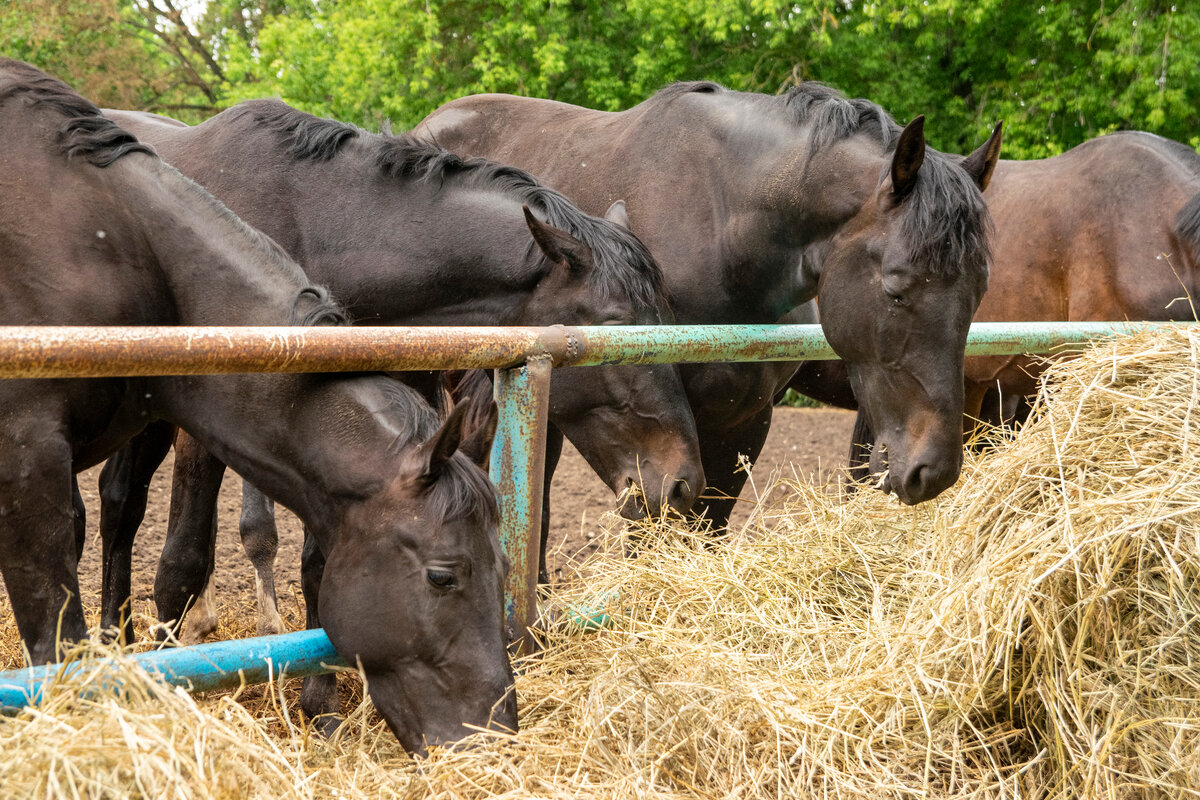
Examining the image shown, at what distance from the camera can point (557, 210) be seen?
349 centimetres

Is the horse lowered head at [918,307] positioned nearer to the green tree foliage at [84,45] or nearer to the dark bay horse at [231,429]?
the dark bay horse at [231,429]

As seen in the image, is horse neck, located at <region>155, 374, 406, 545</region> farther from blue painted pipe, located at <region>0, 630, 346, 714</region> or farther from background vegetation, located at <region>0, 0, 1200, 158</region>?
background vegetation, located at <region>0, 0, 1200, 158</region>

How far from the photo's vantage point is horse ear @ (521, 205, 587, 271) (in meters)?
3.36

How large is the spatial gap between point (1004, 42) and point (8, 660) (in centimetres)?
1317

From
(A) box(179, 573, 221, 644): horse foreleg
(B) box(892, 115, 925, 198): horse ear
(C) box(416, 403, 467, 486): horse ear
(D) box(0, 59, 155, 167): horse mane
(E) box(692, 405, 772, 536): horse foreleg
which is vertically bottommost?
(A) box(179, 573, 221, 644): horse foreleg

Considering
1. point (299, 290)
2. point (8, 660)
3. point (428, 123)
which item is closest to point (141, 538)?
point (8, 660)

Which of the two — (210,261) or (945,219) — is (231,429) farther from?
(945,219)

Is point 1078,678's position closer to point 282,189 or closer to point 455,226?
point 455,226

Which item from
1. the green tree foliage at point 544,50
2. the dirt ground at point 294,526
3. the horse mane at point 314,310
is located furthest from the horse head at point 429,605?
the green tree foliage at point 544,50

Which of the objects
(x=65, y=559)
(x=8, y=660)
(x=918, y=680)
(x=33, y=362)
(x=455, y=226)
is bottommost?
(x=8, y=660)

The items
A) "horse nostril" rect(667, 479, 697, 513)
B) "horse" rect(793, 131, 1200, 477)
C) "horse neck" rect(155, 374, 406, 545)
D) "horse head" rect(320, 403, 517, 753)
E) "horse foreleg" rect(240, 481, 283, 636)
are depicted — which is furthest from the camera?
"horse" rect(793, 131, 1200, 477)

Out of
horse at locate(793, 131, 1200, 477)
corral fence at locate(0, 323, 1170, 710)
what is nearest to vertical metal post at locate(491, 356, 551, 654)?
corral fence at locate(0, 323, 1170, 710)

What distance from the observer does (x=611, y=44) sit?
47.3 ft

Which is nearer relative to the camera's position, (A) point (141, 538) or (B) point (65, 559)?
(B) point (65, 559)
